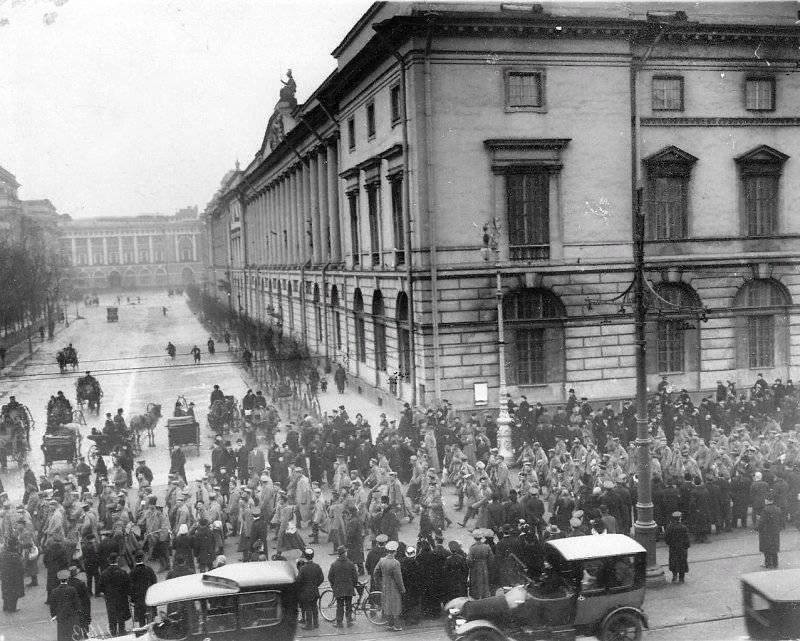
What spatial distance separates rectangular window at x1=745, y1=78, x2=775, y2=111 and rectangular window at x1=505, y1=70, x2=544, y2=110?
305 inches

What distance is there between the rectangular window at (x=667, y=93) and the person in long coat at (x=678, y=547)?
63.3ft

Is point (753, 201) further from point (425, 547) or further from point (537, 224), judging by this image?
point (425, 547)

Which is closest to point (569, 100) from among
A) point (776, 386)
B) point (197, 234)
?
point (776, 386)

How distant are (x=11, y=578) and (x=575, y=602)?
1004 centimetres

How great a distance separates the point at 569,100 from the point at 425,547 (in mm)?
20013

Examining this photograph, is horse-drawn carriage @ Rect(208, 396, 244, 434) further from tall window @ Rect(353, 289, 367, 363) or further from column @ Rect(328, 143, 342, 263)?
column @ Rect(328, 143, 342, 263)

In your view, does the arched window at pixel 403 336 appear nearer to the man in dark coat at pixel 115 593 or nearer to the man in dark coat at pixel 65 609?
the man in dark coat at pixel 115 593

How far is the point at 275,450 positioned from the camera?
2173cm

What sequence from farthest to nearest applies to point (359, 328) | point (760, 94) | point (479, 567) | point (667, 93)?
1. point (359, 328)
2. point (760, 94)
3. point (667, 93)
4. point (479, 567)

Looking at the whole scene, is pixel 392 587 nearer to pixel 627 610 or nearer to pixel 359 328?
pixel 627 610

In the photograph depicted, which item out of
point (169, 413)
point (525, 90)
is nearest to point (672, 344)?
point (525, 90)

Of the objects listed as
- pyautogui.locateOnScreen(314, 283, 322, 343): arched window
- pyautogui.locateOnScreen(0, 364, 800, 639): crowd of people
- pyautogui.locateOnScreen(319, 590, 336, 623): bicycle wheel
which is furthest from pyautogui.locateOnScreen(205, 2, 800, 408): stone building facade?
pyautogui.locateOnScreen(314, 283, 322, 343): arched window

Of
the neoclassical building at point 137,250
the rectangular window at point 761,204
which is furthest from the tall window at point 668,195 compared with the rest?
the neoclassical building at point 137,250

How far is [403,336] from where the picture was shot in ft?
103
